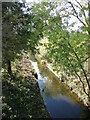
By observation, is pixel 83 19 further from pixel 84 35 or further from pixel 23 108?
pixel 23 108

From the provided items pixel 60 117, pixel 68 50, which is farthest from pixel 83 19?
pixel 60 117

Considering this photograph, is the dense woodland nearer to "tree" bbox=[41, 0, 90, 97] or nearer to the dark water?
"tree" bbox=[41, 0, 90, 97]

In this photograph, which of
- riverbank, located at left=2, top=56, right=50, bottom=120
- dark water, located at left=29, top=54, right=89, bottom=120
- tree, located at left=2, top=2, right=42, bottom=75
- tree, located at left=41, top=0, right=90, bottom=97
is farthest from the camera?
dark water, located at left=29, top=54, right=89, bottom=120

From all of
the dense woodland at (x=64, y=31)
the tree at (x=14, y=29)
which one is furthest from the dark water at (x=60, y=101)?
the tree at (x=14, y=29)

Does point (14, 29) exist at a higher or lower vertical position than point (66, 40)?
higher

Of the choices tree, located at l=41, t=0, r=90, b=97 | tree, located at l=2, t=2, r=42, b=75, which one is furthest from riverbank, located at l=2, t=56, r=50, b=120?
tree, located at l=41, t=0, r=90, b=97

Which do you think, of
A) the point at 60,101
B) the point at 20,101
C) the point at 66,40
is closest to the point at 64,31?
the point at 66,40

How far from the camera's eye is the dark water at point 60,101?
9325 mm

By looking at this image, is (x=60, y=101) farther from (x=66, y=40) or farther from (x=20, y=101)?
(x=66, y=40)

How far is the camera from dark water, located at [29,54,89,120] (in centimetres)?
932

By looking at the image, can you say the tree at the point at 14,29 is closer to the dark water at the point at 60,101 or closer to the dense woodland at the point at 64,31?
the dense woodland at the point at 64,31

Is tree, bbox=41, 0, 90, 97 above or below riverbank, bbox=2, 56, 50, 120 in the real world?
above

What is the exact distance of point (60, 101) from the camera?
36.2 feet

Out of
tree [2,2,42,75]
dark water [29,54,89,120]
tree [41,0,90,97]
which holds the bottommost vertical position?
dark water [29,54,89,120]
